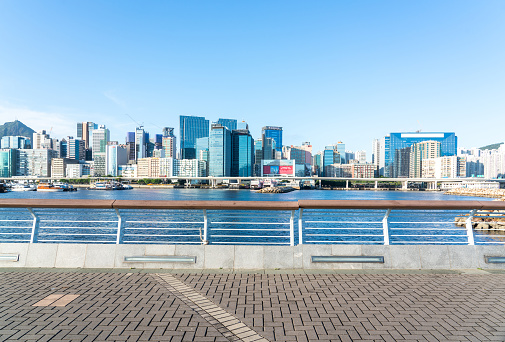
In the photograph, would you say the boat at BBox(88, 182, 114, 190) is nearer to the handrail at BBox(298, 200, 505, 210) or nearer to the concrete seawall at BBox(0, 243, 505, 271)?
the concrete seawall at BBox(0, 243, 505, 271)

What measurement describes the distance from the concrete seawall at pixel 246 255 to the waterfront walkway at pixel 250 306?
0.99 ft

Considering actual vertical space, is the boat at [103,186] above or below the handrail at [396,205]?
below

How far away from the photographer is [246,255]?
6.89m

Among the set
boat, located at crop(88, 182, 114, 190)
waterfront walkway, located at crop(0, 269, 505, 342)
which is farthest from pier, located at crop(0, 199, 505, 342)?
boat, located at crop(88, 182, 114, 190)

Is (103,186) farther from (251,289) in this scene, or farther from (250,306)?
(250,306)

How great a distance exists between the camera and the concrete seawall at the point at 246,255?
683 centimetres

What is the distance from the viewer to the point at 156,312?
4613 millimetres

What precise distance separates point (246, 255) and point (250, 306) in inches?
80.7

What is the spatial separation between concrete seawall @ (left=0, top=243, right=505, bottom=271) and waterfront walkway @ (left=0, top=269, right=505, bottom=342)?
30 centimetres

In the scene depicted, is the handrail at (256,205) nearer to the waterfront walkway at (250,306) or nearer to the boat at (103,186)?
the waterfront walkway at (250,306)

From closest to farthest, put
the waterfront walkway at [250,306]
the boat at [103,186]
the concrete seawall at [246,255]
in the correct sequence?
the waterfront walkway at [250,306] → the concrete seawall at [246,255] → the boat at [103,186]

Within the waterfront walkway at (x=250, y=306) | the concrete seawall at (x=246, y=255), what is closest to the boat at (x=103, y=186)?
the concrete seawall at (x=246, y=255)

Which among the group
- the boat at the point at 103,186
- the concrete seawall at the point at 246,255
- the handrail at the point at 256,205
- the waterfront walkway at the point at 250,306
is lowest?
the boat at the point at 103,186

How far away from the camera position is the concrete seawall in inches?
269
